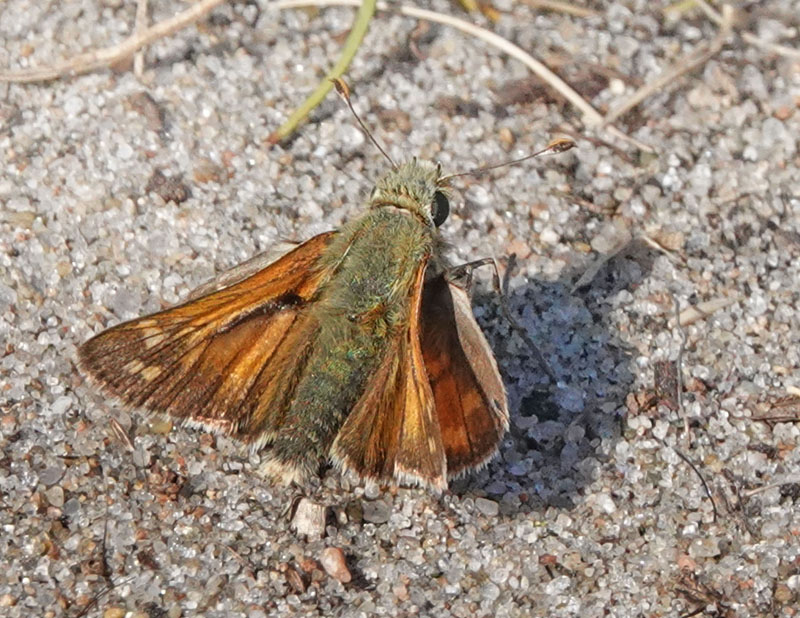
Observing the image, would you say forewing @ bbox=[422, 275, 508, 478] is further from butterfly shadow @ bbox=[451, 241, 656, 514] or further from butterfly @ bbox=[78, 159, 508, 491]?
butterfly shadow @ bbox=[451, 241, 656, 514]

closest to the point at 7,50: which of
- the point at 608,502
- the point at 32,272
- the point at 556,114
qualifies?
the point at 32,272

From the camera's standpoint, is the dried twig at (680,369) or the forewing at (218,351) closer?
the forewing at (218,351)

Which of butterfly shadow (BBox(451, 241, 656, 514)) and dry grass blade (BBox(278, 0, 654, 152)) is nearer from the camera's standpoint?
butterfly shadow (BBox(451, 241, 656, 514))

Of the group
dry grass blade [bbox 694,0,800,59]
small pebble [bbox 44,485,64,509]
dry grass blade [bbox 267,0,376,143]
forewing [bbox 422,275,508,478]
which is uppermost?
dry grass blade [bbox 267,0,376,143]

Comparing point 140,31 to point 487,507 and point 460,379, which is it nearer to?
point 460,379

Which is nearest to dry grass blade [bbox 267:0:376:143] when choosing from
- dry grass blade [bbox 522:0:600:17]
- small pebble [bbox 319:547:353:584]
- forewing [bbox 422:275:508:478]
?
dry grass blade [bbox 522:0:600:17]

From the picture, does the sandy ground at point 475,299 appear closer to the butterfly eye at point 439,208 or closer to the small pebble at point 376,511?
the small pebble at point 376,511

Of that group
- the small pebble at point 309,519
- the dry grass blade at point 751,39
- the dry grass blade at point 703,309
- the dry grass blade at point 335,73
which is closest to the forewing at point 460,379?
the small pebble at point 309,519

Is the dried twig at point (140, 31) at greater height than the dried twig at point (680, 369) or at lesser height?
greater

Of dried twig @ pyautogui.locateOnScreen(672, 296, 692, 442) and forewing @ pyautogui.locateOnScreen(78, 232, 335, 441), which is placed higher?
forewing @ pyautogui.locateOnScreen(78, 232, 335, 441)
